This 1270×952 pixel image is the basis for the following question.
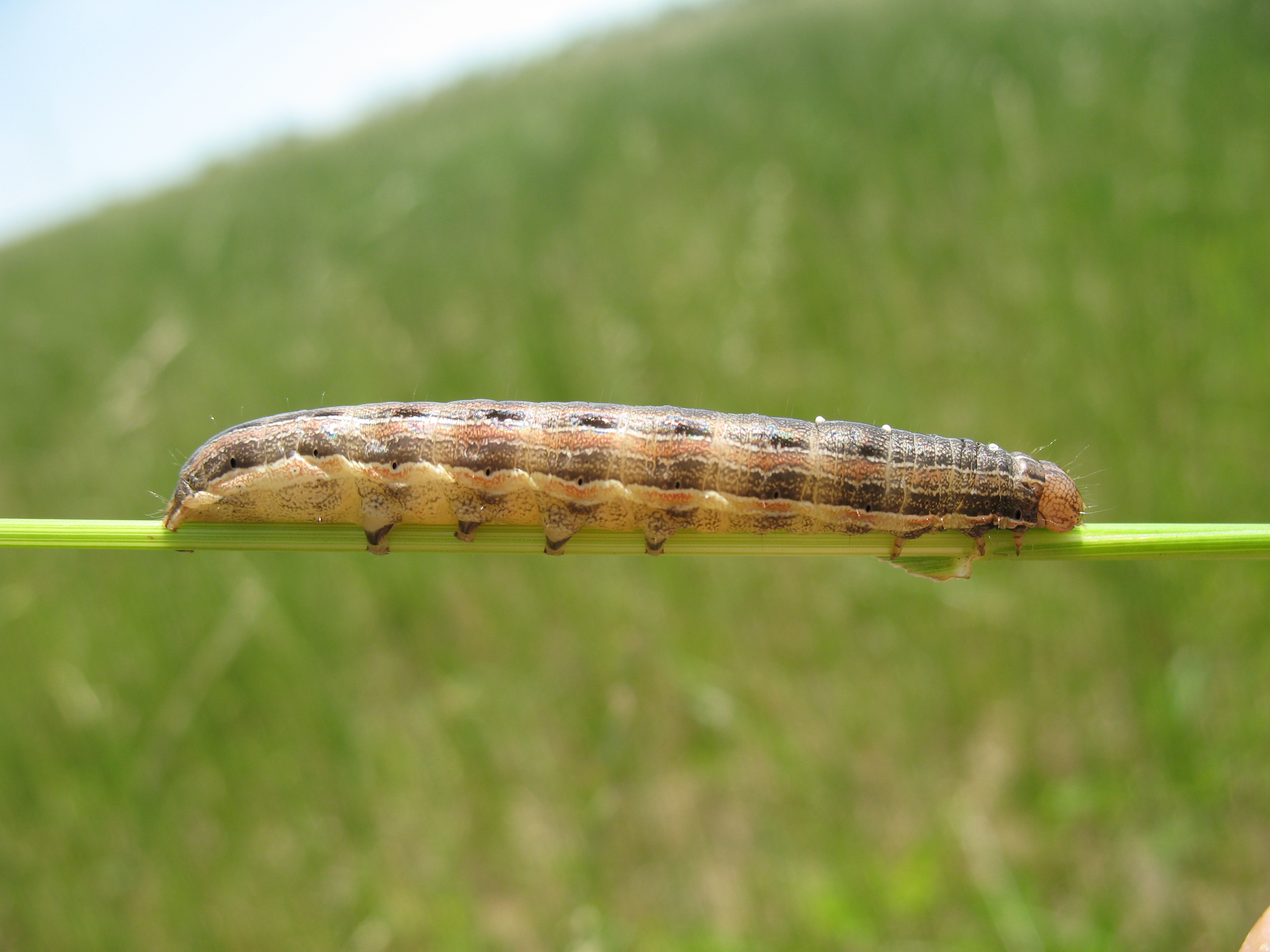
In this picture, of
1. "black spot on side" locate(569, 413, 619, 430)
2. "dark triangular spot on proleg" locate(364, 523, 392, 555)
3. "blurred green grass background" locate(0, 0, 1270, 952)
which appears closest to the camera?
"dark triangular spot on proleg" locate(364, 523, 392, 555)

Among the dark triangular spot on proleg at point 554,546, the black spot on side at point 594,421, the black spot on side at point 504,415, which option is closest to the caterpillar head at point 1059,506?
the black spot on side at point 594,421

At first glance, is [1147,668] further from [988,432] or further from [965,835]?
[988,432]

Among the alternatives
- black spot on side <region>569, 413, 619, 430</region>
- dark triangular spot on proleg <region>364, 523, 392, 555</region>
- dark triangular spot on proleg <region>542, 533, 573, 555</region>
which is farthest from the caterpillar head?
dark triangular spot on proleg <region>364, 523, 392, 555</region>

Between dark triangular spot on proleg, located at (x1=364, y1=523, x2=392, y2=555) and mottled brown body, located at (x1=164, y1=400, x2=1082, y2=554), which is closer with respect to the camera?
dark triangular spot on proleg, located at (x1=364, y1=523, x2=392, y2=555)

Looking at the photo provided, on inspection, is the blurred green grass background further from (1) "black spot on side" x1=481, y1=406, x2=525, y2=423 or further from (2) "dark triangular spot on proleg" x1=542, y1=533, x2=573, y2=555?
(1) "black spot on side" x1=481, y1=406, x2=525, y2=423

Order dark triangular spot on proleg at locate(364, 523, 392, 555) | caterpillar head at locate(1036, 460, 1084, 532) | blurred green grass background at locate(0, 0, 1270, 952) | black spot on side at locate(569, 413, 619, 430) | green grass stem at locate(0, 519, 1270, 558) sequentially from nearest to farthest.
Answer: green grass stem at locate(0, 519, 1270, 558)
dark triangular spot on proleg at locate(364, 523, 392, 555)
caterpillar head at locate(1036, 460, 1084, 532)
black spot on side at locate(569, 413, 619, 430)
blurred green grass background at locate(0, 0, 1270, 952)

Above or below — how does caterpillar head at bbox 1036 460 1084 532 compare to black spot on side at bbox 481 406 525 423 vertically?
below

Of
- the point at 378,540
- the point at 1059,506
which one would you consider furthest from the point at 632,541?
the point at 1059,506

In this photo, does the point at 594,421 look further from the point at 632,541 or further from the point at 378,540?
the point at 378,540
